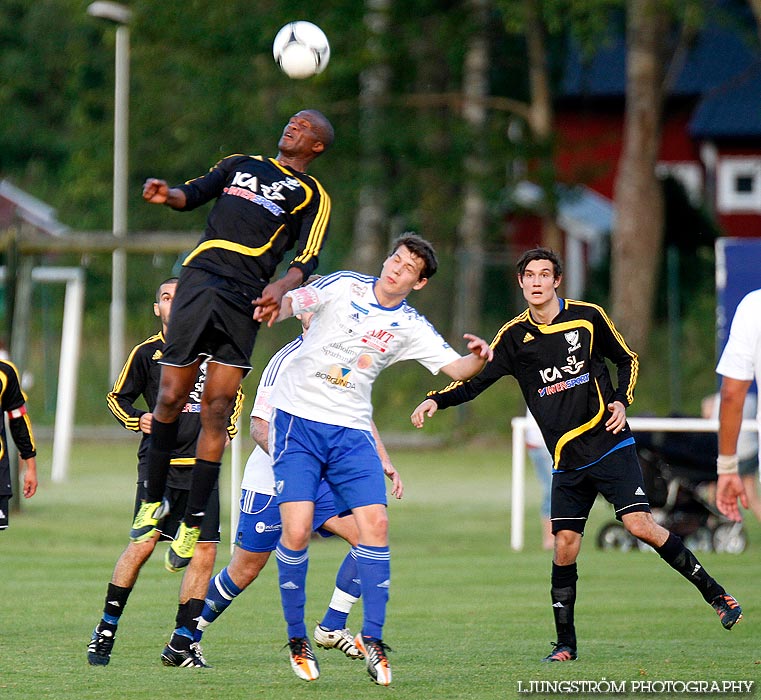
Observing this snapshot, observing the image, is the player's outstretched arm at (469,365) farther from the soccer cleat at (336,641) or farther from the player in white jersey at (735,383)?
the soccer cleat at (336,641)

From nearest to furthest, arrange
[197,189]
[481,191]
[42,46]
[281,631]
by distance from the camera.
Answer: [197,189], [281,631], [481,191], [42,46]

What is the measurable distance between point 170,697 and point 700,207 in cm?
3111

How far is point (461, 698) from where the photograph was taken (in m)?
6.93

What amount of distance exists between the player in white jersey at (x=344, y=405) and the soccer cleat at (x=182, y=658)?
0.57 meters

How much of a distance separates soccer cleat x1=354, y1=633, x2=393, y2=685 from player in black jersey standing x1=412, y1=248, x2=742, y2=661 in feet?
4.91

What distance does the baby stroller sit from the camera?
569 inches

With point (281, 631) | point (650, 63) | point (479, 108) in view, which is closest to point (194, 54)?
point (479, 108)

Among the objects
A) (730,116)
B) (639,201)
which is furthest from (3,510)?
(730,116)

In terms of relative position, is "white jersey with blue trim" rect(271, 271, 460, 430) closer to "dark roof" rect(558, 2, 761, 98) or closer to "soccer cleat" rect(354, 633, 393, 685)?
"soccer cleat" rect(354, 633, 393, 685)

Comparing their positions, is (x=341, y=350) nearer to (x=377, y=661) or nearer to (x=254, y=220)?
(x=254, y=220)

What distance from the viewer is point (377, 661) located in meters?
7.29

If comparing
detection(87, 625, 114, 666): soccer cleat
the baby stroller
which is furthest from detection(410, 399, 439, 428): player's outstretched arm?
the baby stroller

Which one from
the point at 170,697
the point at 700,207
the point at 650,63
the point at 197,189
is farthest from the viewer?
the point at 700,207

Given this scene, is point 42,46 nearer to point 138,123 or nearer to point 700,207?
point 138,123
